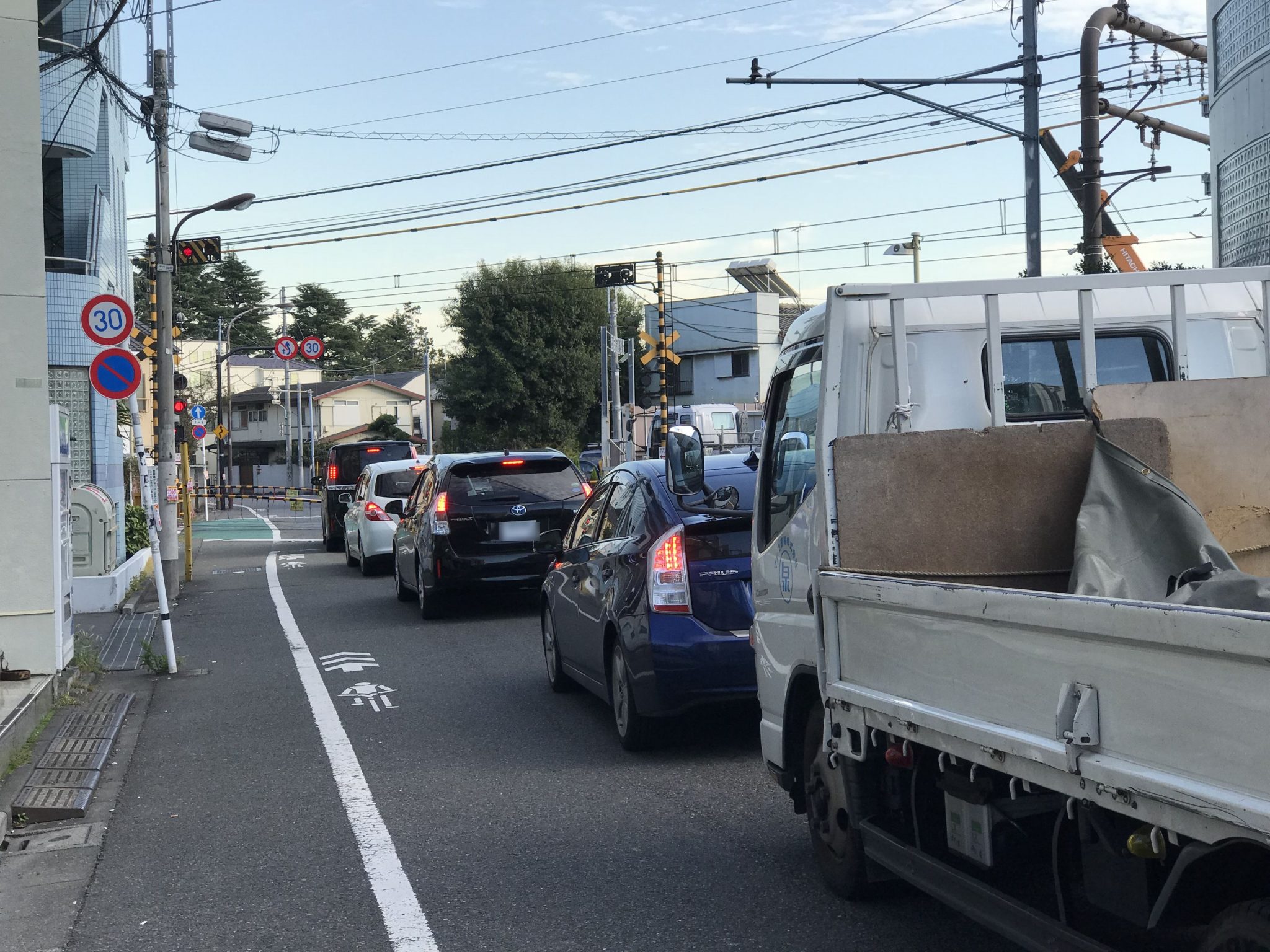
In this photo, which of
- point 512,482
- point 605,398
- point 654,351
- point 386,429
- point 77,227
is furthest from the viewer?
point 386,429

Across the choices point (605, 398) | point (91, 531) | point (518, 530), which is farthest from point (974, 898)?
point (605, 398)

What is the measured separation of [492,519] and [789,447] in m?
8.56

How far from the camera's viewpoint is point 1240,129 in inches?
475

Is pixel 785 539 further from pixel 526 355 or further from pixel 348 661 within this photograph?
pixel 526 355

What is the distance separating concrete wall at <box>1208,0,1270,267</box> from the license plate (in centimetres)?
716

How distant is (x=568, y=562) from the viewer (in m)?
9.25

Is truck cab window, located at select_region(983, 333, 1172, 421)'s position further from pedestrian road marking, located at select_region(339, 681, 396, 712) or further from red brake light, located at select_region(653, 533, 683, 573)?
pedestrian road marking, located at select_region(339, 681, 396, 712)

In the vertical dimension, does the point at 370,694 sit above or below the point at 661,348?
below

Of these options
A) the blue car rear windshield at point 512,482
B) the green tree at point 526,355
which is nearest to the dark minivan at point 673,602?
the blue car rear windshield at point 512,482

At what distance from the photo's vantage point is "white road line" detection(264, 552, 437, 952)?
4.88 m

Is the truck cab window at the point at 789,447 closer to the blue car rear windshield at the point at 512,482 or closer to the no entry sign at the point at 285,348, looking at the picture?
the blue car rear windshield at the point at 512,482

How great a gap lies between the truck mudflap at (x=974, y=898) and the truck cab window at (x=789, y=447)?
1.32 metres

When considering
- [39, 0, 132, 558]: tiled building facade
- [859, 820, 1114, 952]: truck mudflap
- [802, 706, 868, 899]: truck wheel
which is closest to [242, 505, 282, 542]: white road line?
[39, 0, 132, 558]: tiled building facade

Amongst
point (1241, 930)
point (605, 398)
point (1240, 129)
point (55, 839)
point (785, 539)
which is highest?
point (1240, 129)
